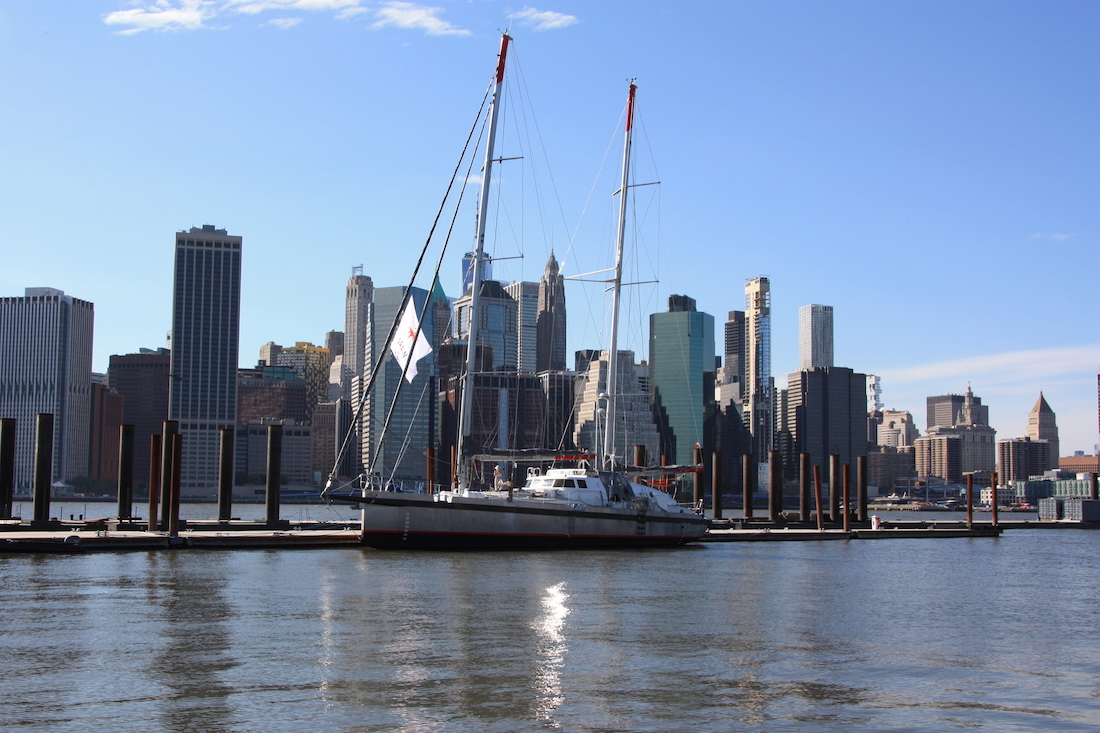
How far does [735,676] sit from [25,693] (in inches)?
570

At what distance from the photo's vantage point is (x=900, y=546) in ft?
237

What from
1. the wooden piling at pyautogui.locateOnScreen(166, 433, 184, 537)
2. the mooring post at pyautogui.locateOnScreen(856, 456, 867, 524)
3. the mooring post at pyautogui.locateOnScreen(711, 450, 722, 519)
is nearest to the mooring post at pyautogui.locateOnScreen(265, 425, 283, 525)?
the wooden piling at pyautogui.locateOnScreen(166, 433, 184, 537)

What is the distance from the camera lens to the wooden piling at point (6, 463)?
6222 cm

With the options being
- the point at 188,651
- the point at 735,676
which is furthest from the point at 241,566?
the point at 735,676

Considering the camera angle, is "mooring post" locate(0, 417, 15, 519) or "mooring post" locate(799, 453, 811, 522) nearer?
"mooring post" locate(0, 417, 15, 519)

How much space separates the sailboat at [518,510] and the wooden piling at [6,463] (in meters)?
23.2

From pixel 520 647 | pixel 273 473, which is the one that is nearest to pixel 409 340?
pixel 273 473

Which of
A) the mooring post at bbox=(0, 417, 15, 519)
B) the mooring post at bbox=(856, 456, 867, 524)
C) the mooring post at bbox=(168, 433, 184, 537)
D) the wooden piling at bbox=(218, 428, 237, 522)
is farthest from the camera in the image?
the mooring post at bbox=(856, 456, 867, 524)

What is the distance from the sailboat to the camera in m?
52.1

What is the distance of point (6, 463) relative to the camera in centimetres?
6366

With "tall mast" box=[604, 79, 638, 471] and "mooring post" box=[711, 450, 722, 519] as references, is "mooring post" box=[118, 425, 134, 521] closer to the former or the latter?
"tall mast" box=[604, 79, 638, 471]

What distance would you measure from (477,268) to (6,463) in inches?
1160

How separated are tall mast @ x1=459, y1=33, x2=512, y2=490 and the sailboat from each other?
52mm

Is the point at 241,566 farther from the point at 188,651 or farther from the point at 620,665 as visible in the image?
the point at 620,665
